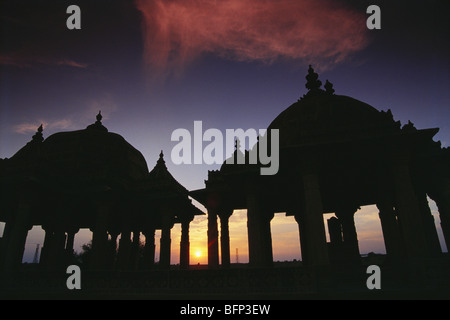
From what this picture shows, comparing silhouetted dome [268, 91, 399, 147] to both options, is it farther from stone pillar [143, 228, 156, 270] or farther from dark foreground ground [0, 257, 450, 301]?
stone pillar [143, 228, 156, 270]

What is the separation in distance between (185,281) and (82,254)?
153 ft

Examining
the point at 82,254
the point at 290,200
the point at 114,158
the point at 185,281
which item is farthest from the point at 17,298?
the point at 82,254

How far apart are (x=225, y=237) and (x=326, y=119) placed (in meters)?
10.2

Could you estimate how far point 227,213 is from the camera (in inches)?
737

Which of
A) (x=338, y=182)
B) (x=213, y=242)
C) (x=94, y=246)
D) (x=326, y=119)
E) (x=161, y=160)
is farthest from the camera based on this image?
(x=161, y=160)

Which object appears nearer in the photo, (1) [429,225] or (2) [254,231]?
(2) [254,231]

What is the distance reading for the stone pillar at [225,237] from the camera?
58.8 feet

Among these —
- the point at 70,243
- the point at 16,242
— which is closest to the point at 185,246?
the point at 16,242

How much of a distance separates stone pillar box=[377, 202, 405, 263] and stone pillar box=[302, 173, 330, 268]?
25.3 ft

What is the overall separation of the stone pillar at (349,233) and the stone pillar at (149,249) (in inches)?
601

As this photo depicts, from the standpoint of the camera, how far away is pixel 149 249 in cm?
2289

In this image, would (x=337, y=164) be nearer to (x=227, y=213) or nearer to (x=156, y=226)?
(x=227, y=213)

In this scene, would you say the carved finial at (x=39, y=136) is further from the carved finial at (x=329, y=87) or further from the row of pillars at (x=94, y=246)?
the carved finial at (x=329, y=87)

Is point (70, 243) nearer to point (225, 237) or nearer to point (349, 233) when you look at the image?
point (225, 237)
